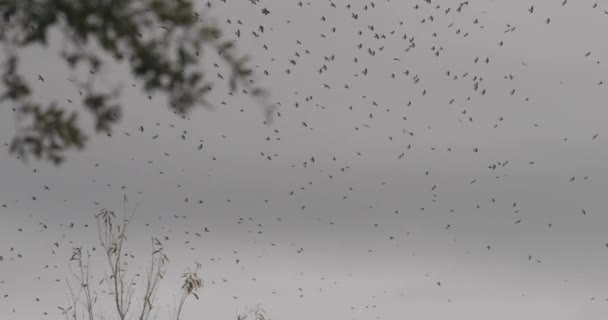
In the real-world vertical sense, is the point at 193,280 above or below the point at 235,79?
above

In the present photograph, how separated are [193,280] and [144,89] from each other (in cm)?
1216

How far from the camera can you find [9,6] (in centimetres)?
718

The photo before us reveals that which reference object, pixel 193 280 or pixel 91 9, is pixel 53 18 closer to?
pixel 91 9

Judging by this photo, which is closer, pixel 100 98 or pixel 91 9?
pixel 91 9

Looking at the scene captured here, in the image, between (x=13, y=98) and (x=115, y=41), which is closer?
(x=115, y=41)

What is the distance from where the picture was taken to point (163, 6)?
7.22 metres

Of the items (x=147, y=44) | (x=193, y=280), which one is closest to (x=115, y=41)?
(x=147, y=44)

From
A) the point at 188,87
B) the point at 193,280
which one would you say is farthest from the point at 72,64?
the point at 193,280

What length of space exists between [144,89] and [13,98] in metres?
1.08

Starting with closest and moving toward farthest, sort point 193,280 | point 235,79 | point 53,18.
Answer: point 53,18, point 235,79, point 193,280

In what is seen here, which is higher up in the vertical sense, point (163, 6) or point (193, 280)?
point (193, 280)

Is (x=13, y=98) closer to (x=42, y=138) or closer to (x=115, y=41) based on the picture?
(x=42, y=138)

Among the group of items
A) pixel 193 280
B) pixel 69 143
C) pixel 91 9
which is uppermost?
pixel 193 280

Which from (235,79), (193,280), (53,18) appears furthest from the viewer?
(193,280)
